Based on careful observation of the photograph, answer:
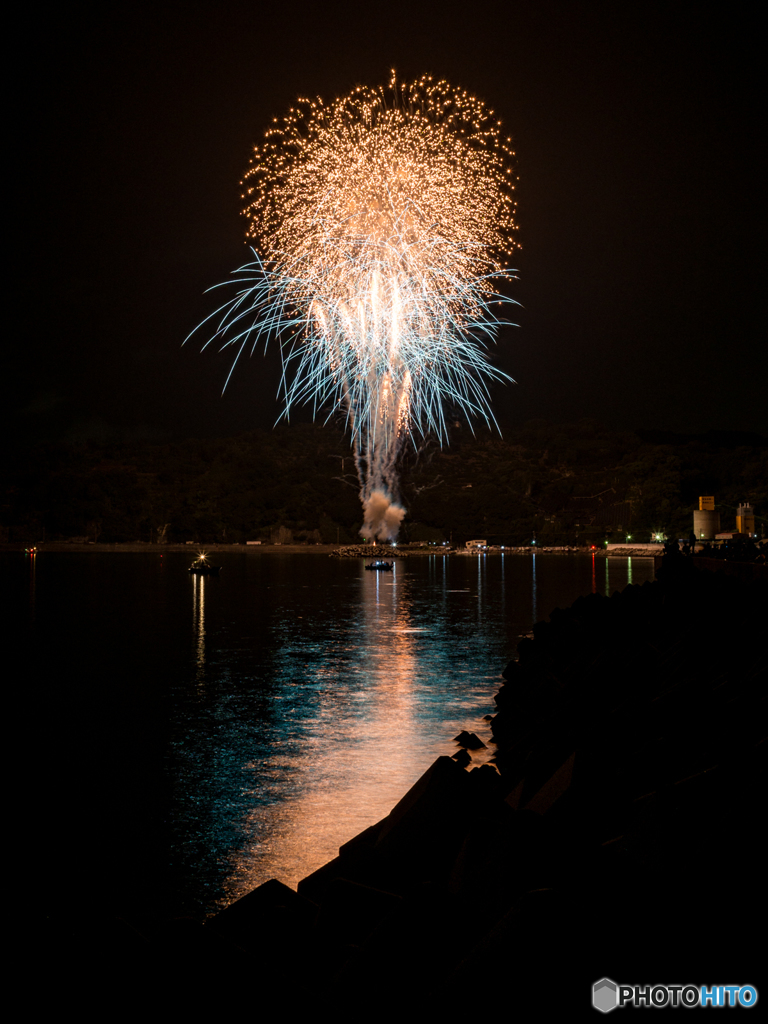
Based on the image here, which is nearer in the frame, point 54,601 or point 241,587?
point 54,601

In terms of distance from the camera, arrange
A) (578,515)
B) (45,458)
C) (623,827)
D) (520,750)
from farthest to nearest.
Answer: (45,458) → (578,515) → (520,750) → (623,827)

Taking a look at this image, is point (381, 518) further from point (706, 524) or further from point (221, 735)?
point (221, 735)

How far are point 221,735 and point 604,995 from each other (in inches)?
399

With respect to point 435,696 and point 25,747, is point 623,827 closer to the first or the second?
point 25,747

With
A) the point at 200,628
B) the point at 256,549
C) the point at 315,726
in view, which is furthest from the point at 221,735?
the point at 256,549

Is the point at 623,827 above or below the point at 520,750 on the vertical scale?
above

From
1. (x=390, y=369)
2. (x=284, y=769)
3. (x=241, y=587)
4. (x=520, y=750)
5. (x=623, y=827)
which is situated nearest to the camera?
(x=623, y=827)

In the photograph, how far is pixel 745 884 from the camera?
3.52 meters

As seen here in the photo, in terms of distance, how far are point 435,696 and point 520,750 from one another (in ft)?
20.6

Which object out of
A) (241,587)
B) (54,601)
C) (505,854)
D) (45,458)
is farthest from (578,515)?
(505,854)

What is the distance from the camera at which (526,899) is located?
9.71 feet
